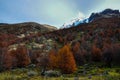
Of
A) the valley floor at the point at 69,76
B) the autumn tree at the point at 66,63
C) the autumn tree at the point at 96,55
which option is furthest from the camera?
the autumn tree at the point at 96,55

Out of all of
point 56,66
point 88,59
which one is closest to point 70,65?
point 56,66

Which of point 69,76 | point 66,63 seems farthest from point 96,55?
point 69,76

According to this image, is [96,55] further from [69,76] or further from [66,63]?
[69,76]

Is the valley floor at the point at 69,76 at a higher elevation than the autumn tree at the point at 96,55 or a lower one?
lower

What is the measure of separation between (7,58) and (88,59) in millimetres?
43992

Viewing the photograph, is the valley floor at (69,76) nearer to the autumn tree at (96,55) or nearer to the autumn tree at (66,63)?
Result: the autumn tree at (66,63)

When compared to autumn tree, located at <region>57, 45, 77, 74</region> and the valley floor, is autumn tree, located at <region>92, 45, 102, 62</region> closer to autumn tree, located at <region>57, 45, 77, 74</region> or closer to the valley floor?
autumn tree, located at <region>57, 45, 77, 74</region>

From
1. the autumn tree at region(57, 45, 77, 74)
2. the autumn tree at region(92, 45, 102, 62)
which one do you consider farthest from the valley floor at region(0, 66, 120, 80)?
the autumn tree at region(92, 45, 102, 62)

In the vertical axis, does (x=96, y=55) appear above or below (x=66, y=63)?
above

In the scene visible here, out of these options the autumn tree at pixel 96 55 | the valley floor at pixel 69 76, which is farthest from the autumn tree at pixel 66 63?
the autumn tree at pixel 96 55

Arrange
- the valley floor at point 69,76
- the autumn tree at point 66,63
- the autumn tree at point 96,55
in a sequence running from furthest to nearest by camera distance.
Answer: the autumn tree at point 96,55 → the autumn tree at point 66,63 → the valley floor at point 69,76

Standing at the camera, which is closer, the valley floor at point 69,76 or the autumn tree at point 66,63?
the valley floor at point 69,76

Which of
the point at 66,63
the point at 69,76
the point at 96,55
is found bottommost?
the point at 69,76

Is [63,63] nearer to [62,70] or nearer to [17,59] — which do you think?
[62,70]
